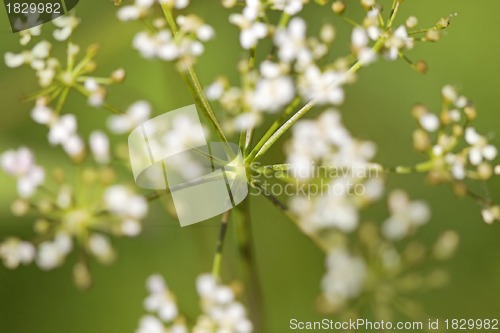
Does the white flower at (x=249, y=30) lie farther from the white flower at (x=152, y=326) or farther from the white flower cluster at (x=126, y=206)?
the white flower at (x=152, y=326)

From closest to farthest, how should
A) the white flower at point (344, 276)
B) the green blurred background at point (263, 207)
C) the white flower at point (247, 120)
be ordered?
the white flower at point (344, 276) → the white flower at point (247, 120) → the green blurred background at point (263, 207)

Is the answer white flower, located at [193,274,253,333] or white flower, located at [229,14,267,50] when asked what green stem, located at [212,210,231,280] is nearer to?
white flower, located at [193,274,253,333]

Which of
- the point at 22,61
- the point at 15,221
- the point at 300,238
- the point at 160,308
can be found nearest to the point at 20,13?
the point at 22,61

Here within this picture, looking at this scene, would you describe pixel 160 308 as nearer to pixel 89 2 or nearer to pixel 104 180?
pixel 104 180

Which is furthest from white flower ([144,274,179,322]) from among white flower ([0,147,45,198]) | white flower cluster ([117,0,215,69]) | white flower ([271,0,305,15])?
white flower ([271,0,305,15])

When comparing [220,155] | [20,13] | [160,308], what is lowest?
[160,308]

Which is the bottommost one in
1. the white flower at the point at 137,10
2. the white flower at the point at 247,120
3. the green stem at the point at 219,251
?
the green stem at the point at 219,251

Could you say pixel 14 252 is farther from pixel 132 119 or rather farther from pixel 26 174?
pixel 132 119

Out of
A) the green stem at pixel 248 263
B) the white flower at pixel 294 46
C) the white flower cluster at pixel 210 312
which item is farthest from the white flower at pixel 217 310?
the white flower at pixel 294 46
